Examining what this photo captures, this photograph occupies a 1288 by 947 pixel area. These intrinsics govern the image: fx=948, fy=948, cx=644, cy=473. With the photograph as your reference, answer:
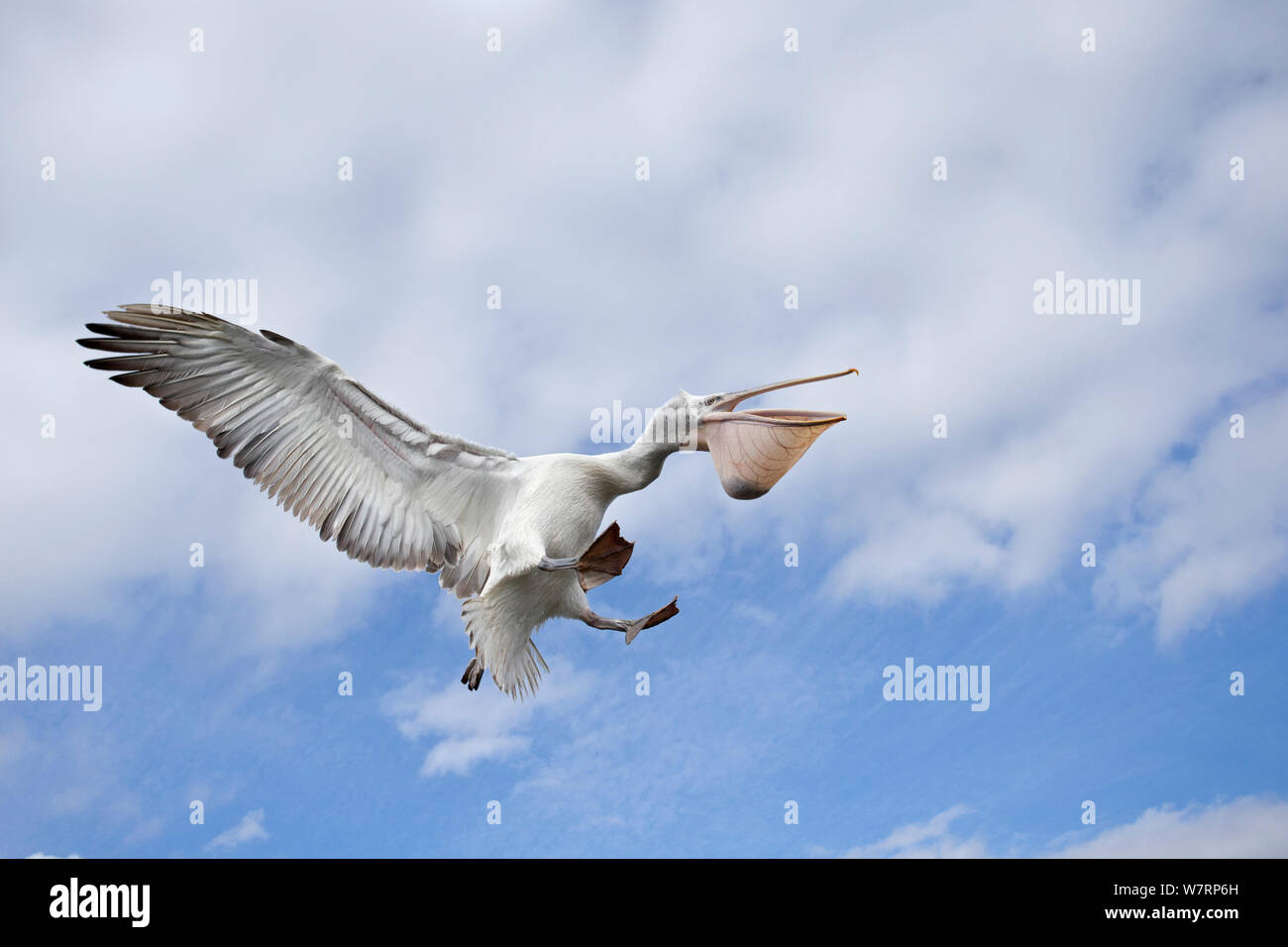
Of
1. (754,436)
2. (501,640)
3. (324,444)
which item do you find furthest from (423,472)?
(754,436)

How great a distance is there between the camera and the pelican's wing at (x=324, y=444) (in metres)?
6.87

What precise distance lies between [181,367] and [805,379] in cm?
450

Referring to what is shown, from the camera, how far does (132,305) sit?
6891mm

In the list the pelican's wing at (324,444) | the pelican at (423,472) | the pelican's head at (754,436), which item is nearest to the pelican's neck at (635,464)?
the pelican at (423,472)

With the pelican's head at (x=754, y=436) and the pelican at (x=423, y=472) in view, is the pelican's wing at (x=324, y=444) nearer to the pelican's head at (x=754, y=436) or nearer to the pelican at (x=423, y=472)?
the pelican at (x=423, y=472)

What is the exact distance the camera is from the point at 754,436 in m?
Answer: 6.11

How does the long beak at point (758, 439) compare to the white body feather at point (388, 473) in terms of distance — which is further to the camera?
the white body feather at point (388, 473)

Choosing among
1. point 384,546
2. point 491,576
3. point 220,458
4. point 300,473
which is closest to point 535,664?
point 491,576

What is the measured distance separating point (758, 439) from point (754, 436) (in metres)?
0.04

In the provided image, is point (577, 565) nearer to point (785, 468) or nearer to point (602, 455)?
point (602, 455)

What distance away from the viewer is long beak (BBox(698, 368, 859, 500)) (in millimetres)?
5961

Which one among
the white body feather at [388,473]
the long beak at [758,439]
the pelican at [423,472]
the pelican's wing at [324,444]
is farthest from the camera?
the pelican's wing at [324,444]

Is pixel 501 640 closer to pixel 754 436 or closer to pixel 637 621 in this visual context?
pixel 637 621

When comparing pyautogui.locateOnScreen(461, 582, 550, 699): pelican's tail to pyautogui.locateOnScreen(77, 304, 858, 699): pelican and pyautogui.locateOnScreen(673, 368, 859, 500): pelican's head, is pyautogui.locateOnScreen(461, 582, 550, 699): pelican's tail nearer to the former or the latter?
pyautogui.locateOnScreen(77, 304, 858, 699): pelican
